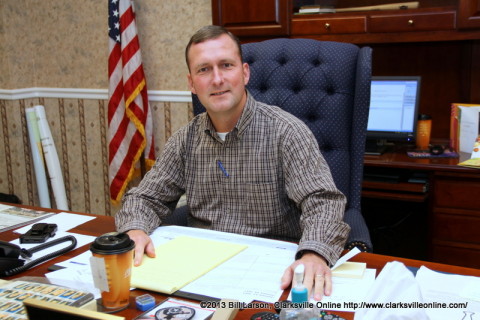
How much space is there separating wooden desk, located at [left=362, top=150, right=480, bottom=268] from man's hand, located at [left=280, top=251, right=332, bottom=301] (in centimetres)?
131

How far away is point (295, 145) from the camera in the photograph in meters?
1.49

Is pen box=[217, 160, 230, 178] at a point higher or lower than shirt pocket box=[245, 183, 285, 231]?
higher

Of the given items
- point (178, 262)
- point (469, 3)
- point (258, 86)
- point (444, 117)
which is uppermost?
point (469, 3)

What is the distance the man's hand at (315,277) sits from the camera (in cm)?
103

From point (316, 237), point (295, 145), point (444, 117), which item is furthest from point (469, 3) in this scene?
point (316, 237)

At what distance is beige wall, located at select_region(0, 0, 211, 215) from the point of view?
3248 millimetres

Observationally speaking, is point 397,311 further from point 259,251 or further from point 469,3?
point 469,3

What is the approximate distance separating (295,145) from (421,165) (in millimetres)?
1014

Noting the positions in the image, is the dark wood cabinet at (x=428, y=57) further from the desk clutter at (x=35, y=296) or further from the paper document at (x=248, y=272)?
the desk clutter at (x=35, y=296)

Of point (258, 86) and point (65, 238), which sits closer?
point (65, 238)

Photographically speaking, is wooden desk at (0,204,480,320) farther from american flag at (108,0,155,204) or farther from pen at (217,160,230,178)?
american flag at (108,0,155,204)

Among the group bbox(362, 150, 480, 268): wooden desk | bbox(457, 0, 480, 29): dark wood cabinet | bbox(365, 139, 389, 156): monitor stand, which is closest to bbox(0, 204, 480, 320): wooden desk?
bbox(362, 150, 480, 268): wooden desk

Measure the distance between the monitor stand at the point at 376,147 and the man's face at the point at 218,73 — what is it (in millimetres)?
1181

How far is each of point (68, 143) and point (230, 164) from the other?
2415 mm
